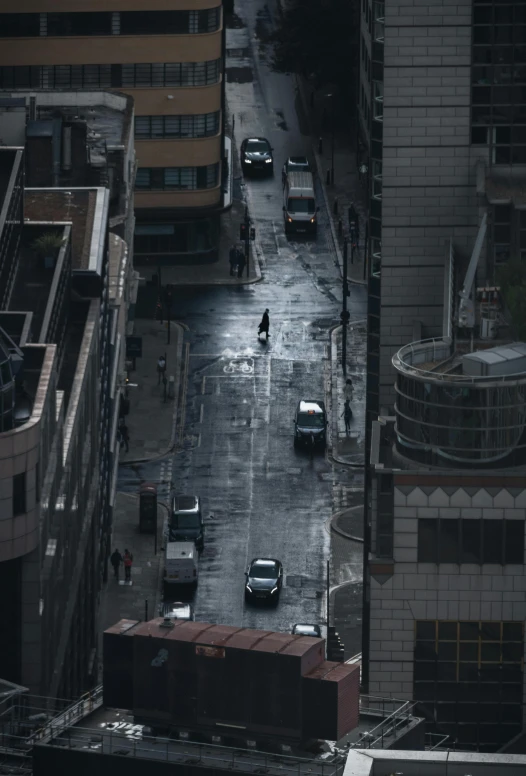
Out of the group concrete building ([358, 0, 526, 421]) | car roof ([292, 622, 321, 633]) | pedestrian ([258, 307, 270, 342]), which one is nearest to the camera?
concrete building ([358, 0, 526, 421])

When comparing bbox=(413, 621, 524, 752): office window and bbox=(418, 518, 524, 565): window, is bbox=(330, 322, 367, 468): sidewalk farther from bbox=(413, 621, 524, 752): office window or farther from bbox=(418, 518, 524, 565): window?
bbox=(418, 518, 524, 565): window

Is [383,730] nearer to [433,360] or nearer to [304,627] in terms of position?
[433,360]

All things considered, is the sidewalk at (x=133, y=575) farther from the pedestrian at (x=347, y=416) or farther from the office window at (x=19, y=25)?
the office window at (x=19, y=25)

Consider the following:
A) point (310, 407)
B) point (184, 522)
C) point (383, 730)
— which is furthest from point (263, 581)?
point (383, 730)

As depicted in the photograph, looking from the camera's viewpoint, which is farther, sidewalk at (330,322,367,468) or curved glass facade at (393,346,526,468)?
sidewalk at (330,322,367,468)

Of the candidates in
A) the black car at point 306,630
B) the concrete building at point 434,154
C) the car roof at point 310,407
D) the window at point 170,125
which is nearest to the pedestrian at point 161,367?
the car roof at point 310,407

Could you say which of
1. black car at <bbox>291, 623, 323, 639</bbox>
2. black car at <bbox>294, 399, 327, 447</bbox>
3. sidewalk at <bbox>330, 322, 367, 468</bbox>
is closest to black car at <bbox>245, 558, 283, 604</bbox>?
black car at <bbox>291, 623, 323, 639</bbox>

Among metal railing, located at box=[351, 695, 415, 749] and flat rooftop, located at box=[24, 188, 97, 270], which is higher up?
flat rooftop, located at box=[24, 188, 97, 270]
